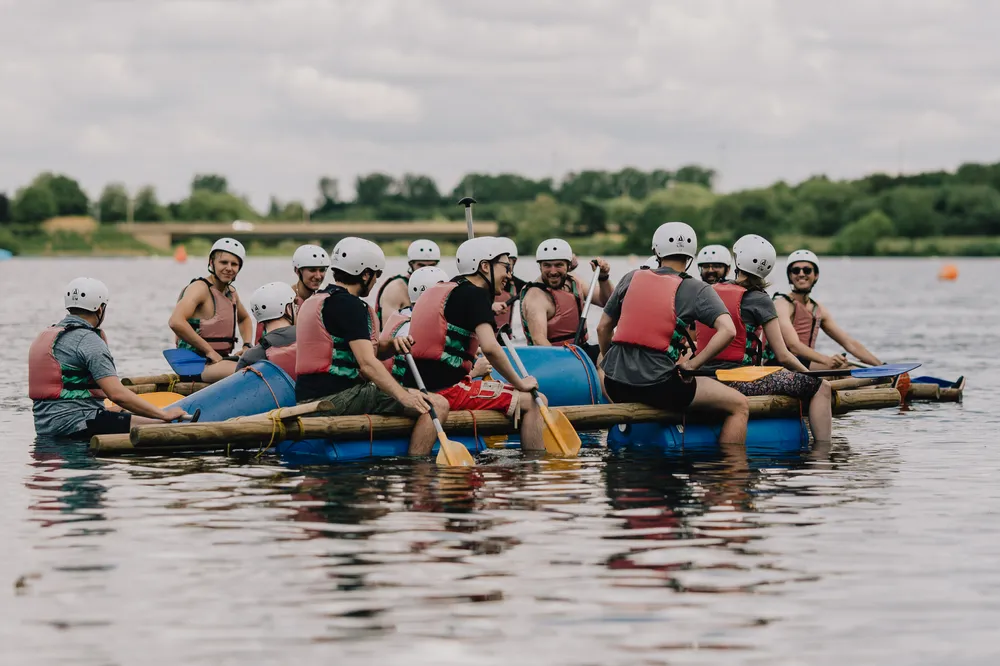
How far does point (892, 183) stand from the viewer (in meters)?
155

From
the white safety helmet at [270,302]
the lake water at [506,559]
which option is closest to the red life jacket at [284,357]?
the white safety helmet at [270,302]

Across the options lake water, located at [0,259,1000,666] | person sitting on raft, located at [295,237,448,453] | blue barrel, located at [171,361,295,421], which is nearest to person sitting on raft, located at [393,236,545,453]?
person sitting on raft, located at [295,237,448,453]

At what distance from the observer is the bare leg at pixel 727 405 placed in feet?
46.5

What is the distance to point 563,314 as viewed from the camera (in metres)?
16.5

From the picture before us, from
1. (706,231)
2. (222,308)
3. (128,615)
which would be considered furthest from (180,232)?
(128,615)

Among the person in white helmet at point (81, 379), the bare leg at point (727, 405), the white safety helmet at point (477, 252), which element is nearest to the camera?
the white safety helmet at point (477, 252)

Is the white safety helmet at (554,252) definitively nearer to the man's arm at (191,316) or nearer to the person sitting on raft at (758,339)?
the person sitting on raft at (758,339)

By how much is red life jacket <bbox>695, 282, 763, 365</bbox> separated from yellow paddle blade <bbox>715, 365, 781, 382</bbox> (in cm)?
19

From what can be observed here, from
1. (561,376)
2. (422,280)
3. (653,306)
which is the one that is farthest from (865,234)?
(653,306)

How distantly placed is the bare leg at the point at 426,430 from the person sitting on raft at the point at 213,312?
413 cm

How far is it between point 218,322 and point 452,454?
Result: 16.4 feet

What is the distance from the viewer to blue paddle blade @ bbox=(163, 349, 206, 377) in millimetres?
17719

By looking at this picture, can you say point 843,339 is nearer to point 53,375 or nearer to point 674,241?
point 674,241

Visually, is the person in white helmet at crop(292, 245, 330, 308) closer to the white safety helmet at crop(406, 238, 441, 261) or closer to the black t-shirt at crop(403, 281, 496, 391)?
the white safety helmet at crop(406, 238, 441, 261)
